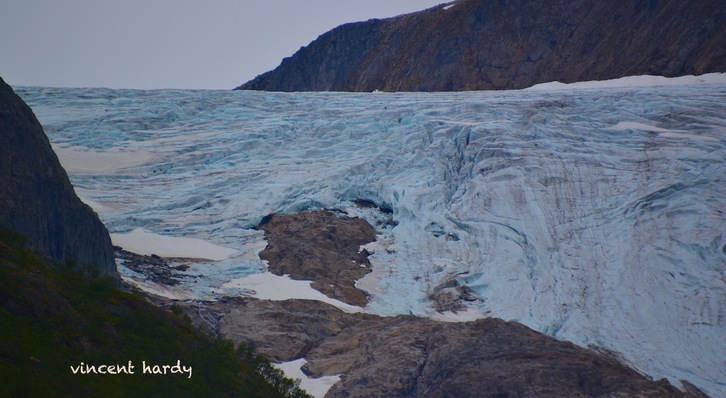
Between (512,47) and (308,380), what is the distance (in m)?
50.9

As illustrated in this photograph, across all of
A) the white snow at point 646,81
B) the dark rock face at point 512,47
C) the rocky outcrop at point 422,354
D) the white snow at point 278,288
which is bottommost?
the rocky outcrop at point 422,354

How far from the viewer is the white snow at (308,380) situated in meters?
24.9

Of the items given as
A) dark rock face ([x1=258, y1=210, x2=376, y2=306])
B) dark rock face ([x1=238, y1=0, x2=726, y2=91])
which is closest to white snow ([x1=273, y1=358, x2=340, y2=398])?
dark rock face ([x1=258, y1=210, x2=376, y2=306])

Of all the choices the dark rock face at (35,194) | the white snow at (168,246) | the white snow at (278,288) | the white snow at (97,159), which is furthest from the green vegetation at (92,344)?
the white snow at (97,159)

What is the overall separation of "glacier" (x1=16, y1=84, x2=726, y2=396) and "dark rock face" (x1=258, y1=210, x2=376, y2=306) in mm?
683

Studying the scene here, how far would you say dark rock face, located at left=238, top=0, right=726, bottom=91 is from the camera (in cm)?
6119

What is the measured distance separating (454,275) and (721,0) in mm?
37879

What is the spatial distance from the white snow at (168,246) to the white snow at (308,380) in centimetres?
863

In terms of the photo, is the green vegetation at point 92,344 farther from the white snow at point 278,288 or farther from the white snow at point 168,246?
the white snow at point 168,246

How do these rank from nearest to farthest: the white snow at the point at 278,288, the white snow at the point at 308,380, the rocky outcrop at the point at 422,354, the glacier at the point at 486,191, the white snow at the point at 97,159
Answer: the rocky outcrop at the point at 422,354
the white snow at the point at 308,380
the glacier at the point at 486,191
the white snow at the point at 278,288
the white snow at the point at 97,159

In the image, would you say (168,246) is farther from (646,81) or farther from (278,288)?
(646,81)

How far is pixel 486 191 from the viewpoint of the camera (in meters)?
37.6

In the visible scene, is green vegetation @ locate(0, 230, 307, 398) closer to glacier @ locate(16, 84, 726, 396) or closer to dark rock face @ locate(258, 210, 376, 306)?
glacier @ locate(16, 84, 726, 396)

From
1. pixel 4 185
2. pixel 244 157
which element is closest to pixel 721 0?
pixel 244 157
